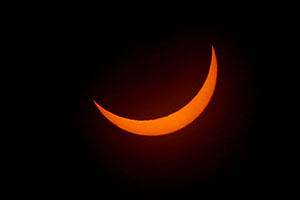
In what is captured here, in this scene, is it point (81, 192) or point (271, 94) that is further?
point (81, 192)

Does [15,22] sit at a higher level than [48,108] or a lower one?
higher

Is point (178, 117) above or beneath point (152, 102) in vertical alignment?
beneath

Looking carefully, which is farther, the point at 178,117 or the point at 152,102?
the point at 152,102

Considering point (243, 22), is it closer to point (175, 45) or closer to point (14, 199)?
point (175, 45)

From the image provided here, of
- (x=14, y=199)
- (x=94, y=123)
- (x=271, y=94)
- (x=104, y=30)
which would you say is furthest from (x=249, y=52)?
(x=14, y=199)
